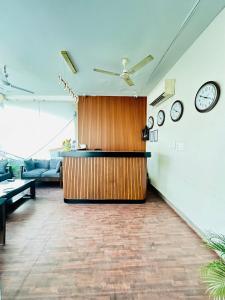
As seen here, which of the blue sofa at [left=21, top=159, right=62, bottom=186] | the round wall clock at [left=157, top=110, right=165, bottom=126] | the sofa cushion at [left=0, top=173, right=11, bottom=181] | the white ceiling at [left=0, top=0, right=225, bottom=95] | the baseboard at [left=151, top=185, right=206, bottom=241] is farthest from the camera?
the blue sofa at [left=21, top=159, right=62, bottom=186]

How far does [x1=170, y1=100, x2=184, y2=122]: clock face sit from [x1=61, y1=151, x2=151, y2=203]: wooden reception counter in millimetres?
967

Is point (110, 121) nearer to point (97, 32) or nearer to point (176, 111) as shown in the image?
point (176, 111)

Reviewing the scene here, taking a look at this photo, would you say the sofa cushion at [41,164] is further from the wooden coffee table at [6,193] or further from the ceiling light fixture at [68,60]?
the ceiling light fixture at [68,60]

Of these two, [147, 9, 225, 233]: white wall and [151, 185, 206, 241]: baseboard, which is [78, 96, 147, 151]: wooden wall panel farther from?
[151, 185, 206, 241]: baseboard

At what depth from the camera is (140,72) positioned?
4109mm

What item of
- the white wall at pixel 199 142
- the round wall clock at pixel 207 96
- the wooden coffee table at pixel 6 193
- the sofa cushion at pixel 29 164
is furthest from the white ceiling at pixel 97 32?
the sofa cushion at pixel 29 164

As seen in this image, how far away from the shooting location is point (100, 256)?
224 centimetres

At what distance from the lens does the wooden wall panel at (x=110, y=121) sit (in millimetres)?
6312

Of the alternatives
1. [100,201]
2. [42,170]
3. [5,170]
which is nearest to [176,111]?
[100,201]

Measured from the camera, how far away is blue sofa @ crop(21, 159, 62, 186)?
5531 mm

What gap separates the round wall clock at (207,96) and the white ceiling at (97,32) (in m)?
0.85

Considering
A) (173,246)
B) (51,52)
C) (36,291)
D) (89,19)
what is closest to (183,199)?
(173,246)

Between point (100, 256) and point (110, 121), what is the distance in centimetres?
470

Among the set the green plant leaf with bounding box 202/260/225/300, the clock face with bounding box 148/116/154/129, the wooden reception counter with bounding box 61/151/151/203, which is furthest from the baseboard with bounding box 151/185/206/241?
the clock face with bounding box 148/116/154/129
